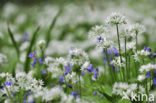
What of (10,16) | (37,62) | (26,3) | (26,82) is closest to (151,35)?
(37,62)

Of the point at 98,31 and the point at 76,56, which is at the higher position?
the point at 98,31

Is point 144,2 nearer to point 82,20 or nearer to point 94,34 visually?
point 82,20

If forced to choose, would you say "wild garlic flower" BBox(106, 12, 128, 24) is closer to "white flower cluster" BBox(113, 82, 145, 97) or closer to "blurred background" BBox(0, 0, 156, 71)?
→ "white flower cluster" BBox(113, 82, 145, 97)

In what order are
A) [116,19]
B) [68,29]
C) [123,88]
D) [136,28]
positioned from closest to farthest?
1. [123,88]
2. [116,19]
3. [136,28]
4. [68,29]

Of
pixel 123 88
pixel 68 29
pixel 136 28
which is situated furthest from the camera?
pixel 68 29

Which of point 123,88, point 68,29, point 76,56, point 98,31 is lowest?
point 123,88

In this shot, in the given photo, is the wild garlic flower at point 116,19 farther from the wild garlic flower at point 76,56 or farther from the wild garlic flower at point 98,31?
the wild garlic flower at point 76,56

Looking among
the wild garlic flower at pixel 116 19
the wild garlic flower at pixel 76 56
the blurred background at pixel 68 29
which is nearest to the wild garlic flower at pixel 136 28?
the wild garlic flower at pixel 116 19

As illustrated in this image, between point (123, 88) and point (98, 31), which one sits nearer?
point (123, 88)

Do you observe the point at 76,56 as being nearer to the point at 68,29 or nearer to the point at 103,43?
the point at 103,43

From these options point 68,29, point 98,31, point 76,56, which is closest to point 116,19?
point 98,31

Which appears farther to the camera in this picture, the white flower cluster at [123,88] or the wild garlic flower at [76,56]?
the wild garlic flower at [76,56]
